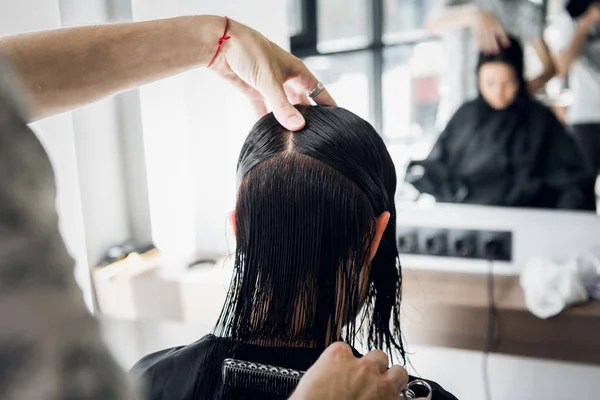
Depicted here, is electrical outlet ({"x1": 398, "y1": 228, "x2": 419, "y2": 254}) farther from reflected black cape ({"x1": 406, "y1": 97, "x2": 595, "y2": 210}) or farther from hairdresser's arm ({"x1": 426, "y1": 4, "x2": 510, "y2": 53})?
hairdresser's arm ({"x1": 426, "y1": 4, "x2": 510, "y2": 53})

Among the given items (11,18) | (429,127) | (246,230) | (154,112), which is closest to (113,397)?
(246,230)

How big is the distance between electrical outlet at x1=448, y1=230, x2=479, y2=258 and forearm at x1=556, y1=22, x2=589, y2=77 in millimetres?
552

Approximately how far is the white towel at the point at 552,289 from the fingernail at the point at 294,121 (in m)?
0.98

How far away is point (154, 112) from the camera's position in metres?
1.92

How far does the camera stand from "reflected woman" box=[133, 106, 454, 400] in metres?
0.86

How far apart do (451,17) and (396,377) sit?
4.44 feet

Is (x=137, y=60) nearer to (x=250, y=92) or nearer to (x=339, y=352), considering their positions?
(x=250, y=92)

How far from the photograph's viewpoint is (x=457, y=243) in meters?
1.83

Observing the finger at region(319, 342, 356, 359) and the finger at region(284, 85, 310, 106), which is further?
the finger at region(284, 85, 310, 106)

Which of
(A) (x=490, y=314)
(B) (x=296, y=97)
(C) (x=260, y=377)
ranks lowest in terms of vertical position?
(A) (x=490, y=314)

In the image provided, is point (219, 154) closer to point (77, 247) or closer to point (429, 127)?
point (77, 247)

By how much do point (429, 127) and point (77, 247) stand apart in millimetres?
1170

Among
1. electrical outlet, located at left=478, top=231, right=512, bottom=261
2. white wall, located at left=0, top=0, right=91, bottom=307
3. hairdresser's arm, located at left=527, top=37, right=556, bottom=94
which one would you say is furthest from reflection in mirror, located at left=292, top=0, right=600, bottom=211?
white wall, located at left=0, top=0, right=91, bottom=307

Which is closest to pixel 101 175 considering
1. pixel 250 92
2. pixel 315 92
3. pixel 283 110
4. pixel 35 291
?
pixel 250 92
